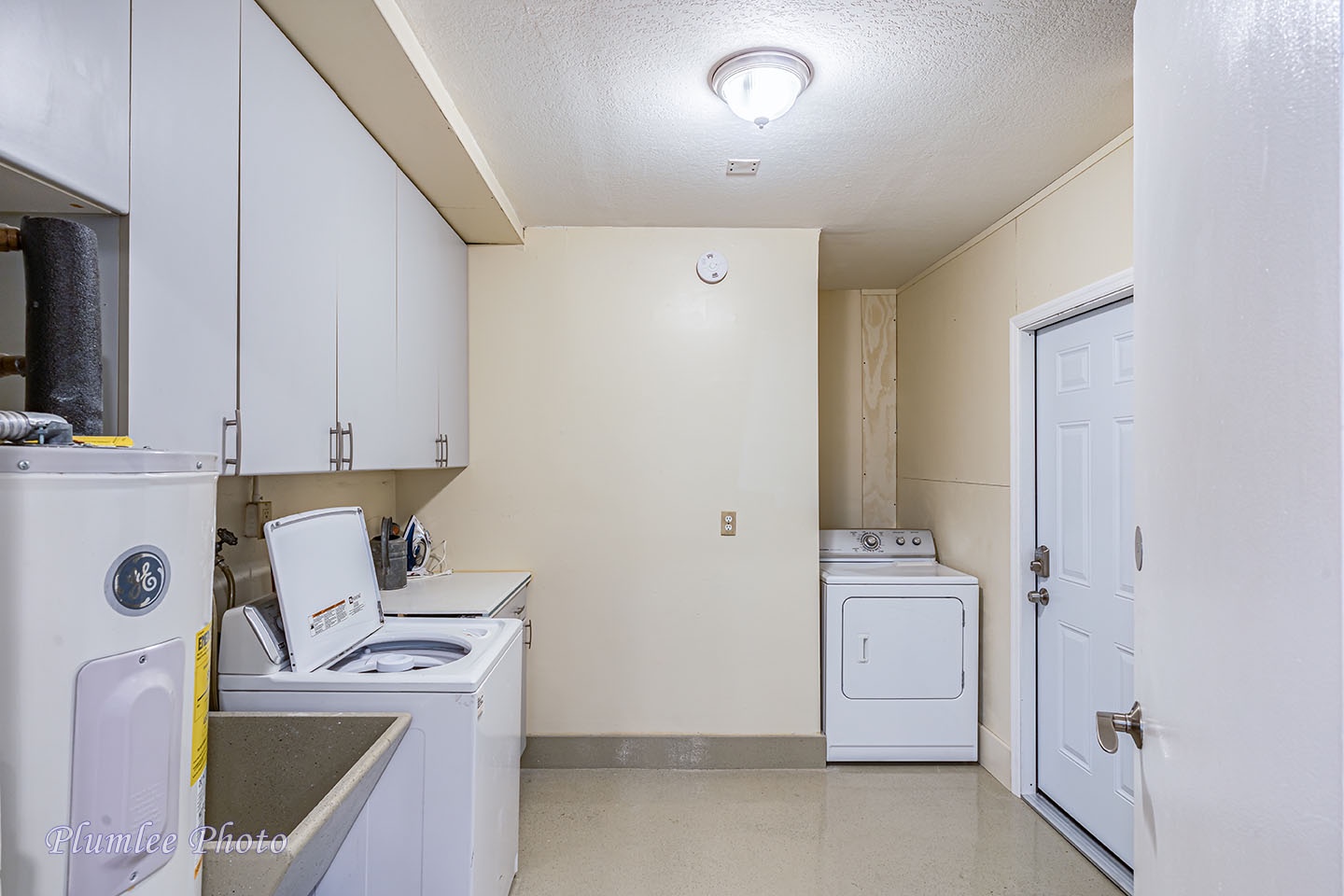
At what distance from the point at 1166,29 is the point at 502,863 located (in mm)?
2313

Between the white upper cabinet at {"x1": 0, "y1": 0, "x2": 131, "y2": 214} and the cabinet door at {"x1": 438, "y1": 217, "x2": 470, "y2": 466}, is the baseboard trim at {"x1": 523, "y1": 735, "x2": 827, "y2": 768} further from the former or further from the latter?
the white upper cabinet at {"x1": 0, "y1": 0, "x2": 131, "y2": 214}

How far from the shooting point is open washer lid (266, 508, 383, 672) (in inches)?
71.5

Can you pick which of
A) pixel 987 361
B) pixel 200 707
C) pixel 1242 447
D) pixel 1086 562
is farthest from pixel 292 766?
pixel 987 361

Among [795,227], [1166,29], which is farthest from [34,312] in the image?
[795,227]

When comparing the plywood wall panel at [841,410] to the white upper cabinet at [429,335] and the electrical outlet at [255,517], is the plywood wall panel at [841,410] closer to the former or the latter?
the white upper cabinet at [429,335]

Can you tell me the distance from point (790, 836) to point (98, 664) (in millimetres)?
2514

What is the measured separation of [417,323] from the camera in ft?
8.49

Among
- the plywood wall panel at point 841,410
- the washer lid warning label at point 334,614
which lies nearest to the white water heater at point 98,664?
the washer lid warning label at point 334,614

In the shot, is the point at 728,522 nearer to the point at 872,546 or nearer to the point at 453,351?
the point at 872,546

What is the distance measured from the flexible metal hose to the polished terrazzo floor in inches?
82.5

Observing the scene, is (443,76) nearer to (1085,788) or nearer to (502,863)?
(502,863)

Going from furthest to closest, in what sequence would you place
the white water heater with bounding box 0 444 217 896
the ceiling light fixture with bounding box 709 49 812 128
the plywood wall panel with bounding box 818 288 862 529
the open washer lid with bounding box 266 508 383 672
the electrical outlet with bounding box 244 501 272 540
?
the plywood wall panel with bounding box 818 288 862 529
the electrical outlet with bounding box 244 501 272 540
the ceiling light fixture with bounding box 709 49 812 128
the open washer lid with bounding box 266 508 383 672
the white water heater with bounding box 0 444 217 896

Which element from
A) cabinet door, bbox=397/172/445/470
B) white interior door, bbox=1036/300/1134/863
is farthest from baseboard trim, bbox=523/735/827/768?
cabinet door, bbox=397/172/445/470

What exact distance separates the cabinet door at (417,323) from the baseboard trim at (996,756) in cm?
258
